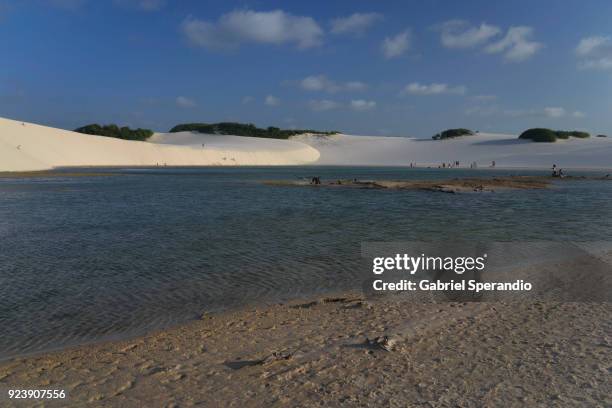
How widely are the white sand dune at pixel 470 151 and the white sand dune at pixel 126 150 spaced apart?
936 centimetres

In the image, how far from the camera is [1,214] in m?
16.3

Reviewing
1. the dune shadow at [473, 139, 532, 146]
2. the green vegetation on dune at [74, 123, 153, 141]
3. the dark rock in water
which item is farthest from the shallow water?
the green vegetation on dune at [74, 123, 153, 141]

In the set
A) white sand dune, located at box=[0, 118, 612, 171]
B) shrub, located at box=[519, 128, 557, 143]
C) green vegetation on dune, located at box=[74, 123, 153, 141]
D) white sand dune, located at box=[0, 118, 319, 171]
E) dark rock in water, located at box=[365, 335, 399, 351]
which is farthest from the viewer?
green vegetation on dune, located at box=[74, 123, 153, 141]

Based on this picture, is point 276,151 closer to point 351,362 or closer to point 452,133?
point 452,133

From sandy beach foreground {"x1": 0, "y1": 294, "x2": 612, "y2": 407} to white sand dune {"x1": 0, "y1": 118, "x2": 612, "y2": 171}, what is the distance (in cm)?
4762

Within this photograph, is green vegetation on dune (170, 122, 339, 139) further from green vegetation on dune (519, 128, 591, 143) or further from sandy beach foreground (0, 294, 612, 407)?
sandy beach foreground (0, 294, 612, 407)

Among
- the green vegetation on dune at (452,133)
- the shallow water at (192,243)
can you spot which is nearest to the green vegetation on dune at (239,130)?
the green vegetation on dune at (452,133)

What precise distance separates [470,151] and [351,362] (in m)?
86.4

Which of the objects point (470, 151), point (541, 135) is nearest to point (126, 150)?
point (470, 151)

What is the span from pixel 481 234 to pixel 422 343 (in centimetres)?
839

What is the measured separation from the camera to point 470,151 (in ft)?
279

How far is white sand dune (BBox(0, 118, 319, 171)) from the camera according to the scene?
5425 centimetres

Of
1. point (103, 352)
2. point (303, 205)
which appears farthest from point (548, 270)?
point (303, 205)

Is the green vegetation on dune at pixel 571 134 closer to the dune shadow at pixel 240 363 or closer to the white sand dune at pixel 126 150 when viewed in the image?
the white sand dune at pixel 126 150
